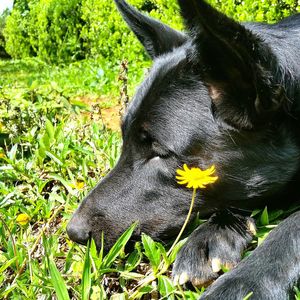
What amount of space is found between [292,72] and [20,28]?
53.7ft

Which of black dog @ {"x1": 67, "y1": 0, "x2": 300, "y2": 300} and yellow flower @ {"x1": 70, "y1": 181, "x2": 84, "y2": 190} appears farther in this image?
yellow flower @ {"x1": 70, "y1": 181, "x2": 84, "y2": 190}

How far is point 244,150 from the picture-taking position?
8.64 feet

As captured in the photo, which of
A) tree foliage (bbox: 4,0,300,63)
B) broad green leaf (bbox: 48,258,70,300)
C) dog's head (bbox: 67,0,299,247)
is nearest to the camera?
broad green leaf (bbox: 48,258,70,300)

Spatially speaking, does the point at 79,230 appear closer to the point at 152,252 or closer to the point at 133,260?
the point at 133,260

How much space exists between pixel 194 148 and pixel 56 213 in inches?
36.0

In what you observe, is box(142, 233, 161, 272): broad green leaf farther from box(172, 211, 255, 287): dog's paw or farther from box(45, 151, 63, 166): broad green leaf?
box(45, 151, 63, 166): broad green leaf

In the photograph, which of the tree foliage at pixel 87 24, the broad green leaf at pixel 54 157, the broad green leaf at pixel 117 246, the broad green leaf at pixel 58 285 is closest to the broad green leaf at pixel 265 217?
the broad green leaf at pixel 117 246

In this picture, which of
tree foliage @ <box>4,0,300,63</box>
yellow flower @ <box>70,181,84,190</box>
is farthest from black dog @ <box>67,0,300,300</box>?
tree foliage @ <box>4,0,300,63</box>

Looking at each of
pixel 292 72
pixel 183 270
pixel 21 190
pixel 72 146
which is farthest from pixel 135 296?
pixel 72 146

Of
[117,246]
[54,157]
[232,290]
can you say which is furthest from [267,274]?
[54,157]

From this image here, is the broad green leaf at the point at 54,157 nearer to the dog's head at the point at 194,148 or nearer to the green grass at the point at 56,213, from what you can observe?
the green grass at the point at 56,213

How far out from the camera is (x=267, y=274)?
2072mm

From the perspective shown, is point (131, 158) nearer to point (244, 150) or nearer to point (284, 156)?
point (244, 150)

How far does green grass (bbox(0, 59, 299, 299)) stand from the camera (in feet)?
7.59
